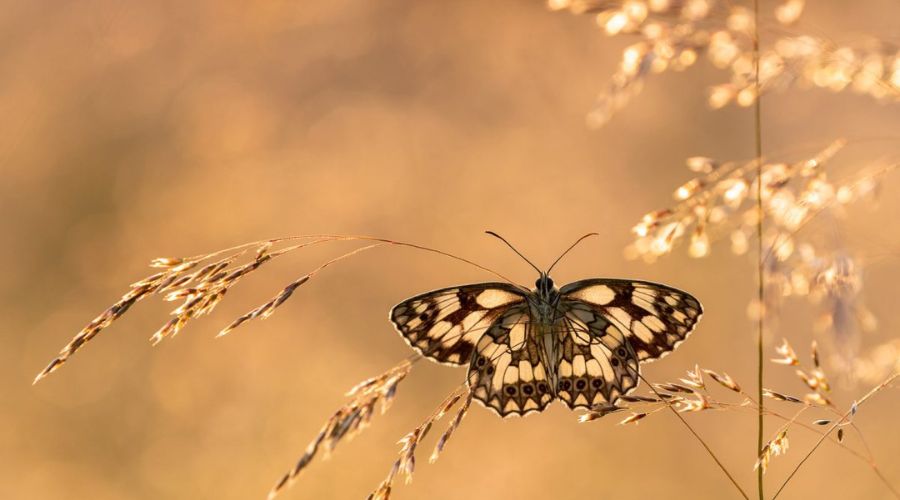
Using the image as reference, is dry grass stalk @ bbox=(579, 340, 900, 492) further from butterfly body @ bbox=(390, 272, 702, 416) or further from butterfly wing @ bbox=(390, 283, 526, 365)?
butterfly wing @ bbox=(390, 283, 526, 365)

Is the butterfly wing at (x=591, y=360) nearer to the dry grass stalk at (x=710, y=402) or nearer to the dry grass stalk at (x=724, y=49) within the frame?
the dry grass stalk at (x=710, y=402)

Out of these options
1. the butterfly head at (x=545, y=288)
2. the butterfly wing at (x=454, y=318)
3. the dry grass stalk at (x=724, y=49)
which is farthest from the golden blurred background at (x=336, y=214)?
the dry grass stalk at (x=724, y=49)

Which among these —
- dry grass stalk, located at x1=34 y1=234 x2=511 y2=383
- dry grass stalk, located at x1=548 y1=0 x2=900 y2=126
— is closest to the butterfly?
dry grass stalk, located at x1=34 y1=234 x2=511 y2=383

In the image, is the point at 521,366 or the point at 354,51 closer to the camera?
the point at 521,366

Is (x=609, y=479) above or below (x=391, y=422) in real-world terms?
below

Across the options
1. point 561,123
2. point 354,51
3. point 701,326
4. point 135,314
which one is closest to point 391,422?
point 135,314

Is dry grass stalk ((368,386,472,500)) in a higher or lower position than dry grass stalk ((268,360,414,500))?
lower

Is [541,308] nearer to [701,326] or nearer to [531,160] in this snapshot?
[701,326]

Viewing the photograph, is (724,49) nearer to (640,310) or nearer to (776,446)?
(640,310)
